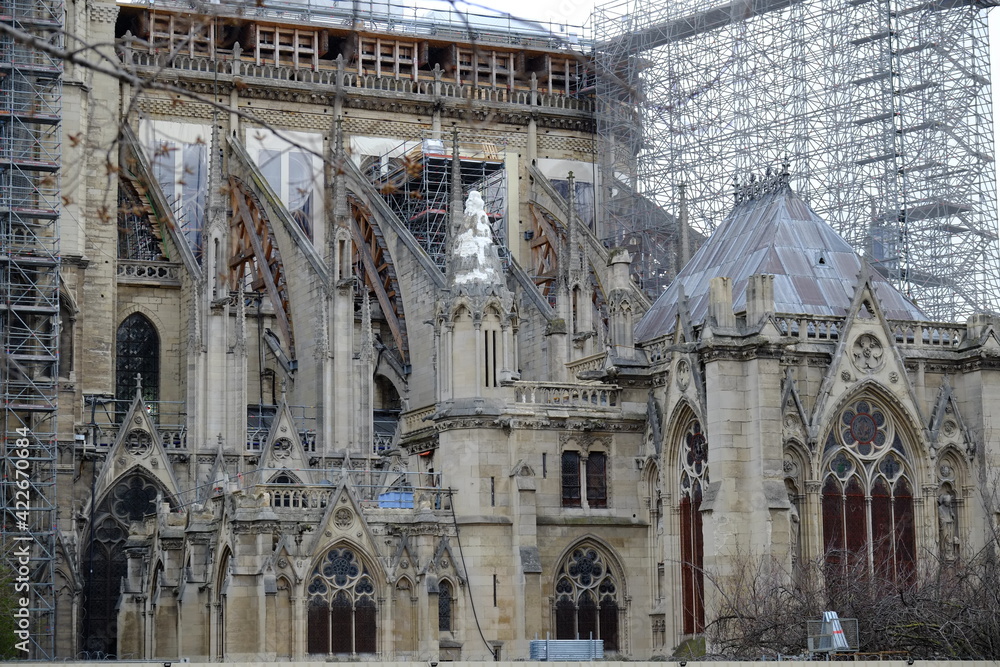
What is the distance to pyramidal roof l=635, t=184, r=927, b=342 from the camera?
36.5 metres

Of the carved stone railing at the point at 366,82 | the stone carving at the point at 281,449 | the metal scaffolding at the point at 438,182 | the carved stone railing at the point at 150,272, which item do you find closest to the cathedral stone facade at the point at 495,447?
the stone carving at the point at 281,449

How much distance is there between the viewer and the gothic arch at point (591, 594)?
37000mm

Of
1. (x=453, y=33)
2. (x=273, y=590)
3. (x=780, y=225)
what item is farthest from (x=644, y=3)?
(x=273, y=590)

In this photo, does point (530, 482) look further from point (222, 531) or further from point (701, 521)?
point (222, 531)

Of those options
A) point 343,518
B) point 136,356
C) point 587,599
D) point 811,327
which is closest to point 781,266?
point 811,327

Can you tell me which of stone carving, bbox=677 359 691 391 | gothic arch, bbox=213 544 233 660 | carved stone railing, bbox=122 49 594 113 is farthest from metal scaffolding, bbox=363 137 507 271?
gothic arch, bbox=213 544 233 660

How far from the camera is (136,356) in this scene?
172 ft

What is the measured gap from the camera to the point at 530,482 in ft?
119

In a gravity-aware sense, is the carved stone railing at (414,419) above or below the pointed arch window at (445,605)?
above

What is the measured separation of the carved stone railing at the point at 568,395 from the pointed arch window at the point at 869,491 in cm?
520

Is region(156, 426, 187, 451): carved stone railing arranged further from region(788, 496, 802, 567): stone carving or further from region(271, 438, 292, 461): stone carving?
region(788, 496, 802, 567): stone carving

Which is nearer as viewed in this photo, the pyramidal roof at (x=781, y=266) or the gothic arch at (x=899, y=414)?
the gothic arch at (x=899, y=414)

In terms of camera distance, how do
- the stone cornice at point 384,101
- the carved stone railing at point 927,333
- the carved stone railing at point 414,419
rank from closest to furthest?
the carved stone railing at point 927,333
the carved stone railing at point 414,419
the stone cornice at point 384,101

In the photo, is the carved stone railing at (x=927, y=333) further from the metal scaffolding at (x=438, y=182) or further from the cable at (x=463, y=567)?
the metal scaffolding at (x=438, y=182)
